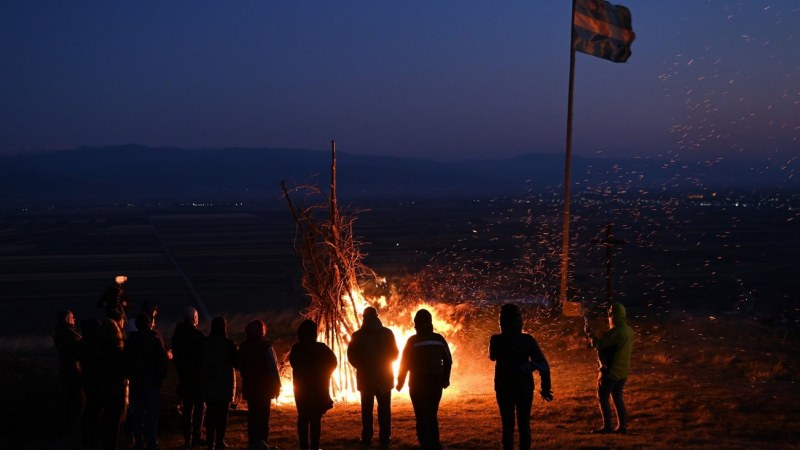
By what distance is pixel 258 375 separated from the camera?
8.41 meters

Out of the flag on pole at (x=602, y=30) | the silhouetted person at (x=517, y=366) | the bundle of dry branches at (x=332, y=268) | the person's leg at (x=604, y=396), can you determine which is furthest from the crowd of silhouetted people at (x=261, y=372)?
the flag on pole at (x=602, y=30)

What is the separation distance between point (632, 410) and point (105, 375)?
6.86m

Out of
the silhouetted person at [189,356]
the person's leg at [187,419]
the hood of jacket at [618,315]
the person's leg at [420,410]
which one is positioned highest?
the hood of jacket at [618,315]

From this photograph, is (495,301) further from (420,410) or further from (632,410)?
(420,410)

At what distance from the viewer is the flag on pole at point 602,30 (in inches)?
763

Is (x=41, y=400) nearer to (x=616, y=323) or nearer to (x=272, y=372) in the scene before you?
(x=272, y=372)

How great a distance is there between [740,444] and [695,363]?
694 centimetres

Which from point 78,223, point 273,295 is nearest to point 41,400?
point 273,295

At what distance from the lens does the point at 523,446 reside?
7.96m

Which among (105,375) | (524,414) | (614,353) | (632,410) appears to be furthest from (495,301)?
(105,375)

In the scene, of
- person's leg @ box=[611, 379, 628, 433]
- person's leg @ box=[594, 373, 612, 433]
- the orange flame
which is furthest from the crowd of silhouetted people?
the orange flame

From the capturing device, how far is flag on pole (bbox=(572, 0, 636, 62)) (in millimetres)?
19391

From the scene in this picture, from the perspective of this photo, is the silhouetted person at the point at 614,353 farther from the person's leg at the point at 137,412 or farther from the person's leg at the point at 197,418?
the person's leg at the point at 137,412

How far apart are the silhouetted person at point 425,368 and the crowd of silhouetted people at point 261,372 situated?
0.03 feet
